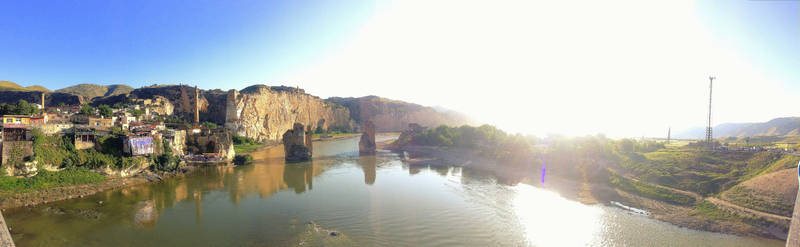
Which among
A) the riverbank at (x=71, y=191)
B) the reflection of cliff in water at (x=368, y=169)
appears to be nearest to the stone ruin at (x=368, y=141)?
the reflection of cliff in water at (x=368, y=169)

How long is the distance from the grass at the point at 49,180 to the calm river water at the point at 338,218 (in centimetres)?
157

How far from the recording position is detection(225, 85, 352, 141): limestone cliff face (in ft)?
157

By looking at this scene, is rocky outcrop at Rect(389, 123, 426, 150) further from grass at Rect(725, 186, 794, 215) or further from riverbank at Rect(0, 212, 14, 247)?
riverbank at Rect(0, 212, 14, 247)

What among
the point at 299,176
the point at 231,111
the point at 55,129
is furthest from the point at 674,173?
the point at 231,111

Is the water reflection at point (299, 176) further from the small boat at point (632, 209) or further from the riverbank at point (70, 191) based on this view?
the small boat at point (632, 209)

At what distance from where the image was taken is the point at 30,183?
51.8 feet

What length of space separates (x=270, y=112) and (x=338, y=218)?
48.3 m

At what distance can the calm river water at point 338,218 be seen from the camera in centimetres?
1254

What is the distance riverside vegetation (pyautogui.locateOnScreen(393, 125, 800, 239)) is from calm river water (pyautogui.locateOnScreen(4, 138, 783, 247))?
2113 millimetres

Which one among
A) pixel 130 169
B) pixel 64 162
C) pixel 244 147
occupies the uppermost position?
pixel 64 162

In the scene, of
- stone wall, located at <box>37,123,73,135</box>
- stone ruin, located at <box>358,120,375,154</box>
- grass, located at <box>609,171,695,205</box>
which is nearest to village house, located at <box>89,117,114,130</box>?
stone wall, located at <box>37,123,73,135</box>

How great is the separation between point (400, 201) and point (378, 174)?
30.7 ft

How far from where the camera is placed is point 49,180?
16.6 meters

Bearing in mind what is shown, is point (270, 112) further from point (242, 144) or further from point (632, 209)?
point (632, 209)
